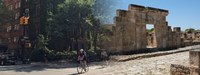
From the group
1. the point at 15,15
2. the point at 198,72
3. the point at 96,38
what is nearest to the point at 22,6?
the point at 15,15

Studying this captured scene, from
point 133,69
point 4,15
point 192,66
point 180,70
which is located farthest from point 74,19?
point 192,66

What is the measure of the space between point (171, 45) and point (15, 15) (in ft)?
95.9

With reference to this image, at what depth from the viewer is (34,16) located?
44812 millimetres

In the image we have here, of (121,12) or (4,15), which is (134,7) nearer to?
(121,12)

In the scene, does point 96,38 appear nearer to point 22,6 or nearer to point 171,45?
point 171,45

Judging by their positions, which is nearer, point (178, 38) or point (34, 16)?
point (178, 38)

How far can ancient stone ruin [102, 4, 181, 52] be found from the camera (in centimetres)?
2728

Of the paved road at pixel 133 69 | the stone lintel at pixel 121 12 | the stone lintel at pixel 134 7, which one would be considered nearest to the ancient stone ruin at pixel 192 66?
the paved road at pixel 133 69

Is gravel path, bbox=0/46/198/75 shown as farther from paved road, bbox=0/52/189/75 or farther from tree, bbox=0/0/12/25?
tree, bbox=0/0/12/25

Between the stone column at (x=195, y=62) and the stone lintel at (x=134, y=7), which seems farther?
the stone lintel at (x=134, y=7)

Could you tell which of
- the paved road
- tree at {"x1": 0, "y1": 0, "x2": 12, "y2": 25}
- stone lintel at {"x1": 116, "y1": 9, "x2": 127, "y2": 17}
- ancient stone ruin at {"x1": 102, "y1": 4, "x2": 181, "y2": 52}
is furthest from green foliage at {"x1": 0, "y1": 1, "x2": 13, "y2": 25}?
the paved road

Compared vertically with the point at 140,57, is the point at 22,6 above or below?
above

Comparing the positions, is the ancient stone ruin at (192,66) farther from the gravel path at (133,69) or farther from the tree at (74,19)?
the tree at (74,19)

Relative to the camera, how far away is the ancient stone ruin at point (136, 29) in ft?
89.5
